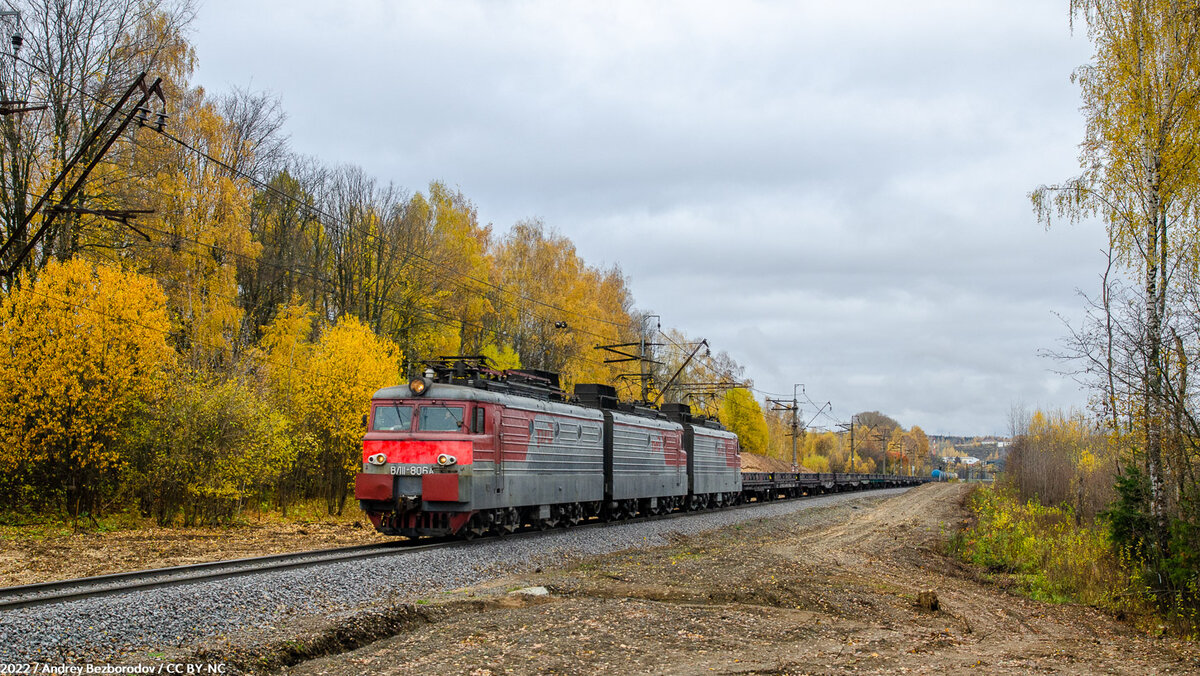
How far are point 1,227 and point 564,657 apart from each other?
25.3 metres

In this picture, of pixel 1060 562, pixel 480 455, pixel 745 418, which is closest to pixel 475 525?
pixel 480 455

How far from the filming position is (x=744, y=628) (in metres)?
10.3

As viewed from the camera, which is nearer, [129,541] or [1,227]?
[129,541]

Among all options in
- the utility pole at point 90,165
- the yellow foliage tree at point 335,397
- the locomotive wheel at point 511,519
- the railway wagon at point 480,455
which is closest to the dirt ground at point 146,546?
the railway wagon at point 480,455

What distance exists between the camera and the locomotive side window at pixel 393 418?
18.4 meters

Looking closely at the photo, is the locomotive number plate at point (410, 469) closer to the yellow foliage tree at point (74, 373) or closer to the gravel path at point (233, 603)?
the gravel path at point (233, 603)

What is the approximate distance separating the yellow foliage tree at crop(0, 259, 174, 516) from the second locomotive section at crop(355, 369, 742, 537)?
25.7ft

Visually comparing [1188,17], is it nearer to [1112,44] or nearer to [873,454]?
[1112,44]

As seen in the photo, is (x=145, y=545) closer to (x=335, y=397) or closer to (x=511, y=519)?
(x=511, y=519)

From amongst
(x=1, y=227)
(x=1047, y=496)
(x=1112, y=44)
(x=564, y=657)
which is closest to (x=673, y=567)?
(x=564, y=657)

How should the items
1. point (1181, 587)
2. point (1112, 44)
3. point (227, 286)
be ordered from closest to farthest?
point (1181, 587) < point (1112, 44) < point (227, 286)

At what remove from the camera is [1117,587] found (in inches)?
611

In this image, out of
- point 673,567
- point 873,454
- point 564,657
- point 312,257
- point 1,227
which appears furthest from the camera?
point 873,454

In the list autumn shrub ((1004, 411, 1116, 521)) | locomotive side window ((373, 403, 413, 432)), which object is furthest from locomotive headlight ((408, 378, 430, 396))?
A: autumn shrub ((1004, 411, 1116, 521))
